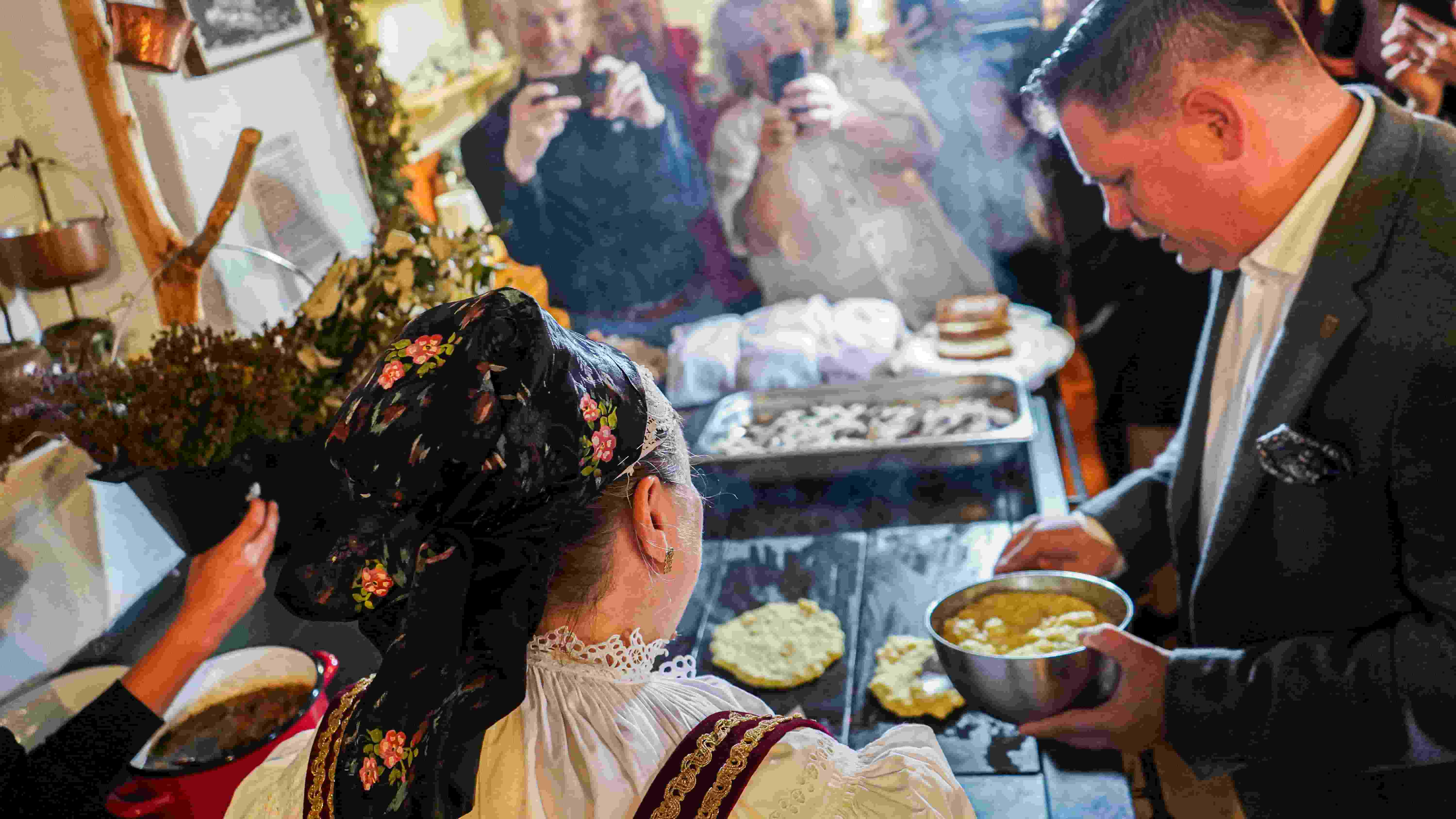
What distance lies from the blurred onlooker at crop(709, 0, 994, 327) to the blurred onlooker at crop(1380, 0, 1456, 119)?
185 cm

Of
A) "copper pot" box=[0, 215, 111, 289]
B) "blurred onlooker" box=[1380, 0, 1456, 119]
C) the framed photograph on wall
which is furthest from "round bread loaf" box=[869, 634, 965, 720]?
"blurred onlooker" box=[1380, 0, 1456, 119]

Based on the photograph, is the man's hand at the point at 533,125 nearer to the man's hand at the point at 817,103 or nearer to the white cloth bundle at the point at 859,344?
the man's hand at the point at 817,103

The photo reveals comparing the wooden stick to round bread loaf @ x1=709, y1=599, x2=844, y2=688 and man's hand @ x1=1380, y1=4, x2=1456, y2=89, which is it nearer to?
round bread loaf @ x1=709, y1=599, x2=844, y2=688

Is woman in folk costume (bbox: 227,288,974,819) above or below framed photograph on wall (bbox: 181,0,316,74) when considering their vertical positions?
below

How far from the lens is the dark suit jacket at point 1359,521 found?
1.56 meters

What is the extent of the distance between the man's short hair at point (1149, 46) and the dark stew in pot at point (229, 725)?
1.69m

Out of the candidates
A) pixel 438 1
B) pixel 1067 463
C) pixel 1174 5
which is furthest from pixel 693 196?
pixel 1174 5

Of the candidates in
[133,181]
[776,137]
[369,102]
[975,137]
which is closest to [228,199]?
[133,181]

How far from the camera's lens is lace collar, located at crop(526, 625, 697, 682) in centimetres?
112

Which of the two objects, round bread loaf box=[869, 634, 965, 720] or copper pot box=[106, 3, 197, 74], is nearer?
round bread loaf box=[869, 634, 965, 720]

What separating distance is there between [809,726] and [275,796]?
59 centimetres

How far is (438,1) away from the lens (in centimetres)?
471

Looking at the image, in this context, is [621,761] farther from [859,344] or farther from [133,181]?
[859,344]

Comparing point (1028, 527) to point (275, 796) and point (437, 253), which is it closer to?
point (437, 253)
